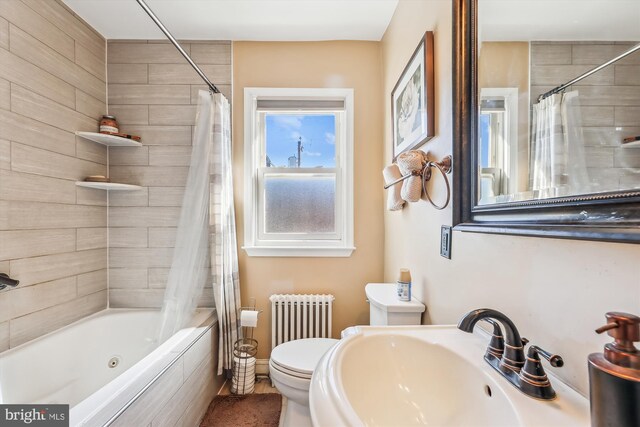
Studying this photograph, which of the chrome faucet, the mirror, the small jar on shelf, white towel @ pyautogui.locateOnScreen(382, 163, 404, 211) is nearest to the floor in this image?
white towel @ pyautogui.locateOnScreen(382, 163, 404, 211)

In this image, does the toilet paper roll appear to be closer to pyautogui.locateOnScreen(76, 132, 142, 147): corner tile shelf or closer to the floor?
the floor

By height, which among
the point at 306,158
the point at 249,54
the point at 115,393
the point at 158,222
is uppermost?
the point at 249,54

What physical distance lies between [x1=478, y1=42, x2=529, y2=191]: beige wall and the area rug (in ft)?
5.72

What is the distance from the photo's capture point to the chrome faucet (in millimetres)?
518

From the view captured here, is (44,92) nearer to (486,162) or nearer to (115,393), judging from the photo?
(115,393)

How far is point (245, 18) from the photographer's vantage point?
1.77m

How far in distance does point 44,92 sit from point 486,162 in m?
2.22

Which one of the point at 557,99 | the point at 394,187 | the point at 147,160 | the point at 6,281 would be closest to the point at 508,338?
the point at 557,99

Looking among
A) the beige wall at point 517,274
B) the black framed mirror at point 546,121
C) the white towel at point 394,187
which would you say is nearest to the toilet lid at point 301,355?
the beige wall at point 517,274

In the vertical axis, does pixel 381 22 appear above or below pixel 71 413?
above

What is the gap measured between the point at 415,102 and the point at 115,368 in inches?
93.9

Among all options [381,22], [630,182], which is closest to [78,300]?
[630,182]

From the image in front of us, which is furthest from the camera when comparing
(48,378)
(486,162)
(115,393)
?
(48,378)

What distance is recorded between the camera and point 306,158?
6.89 feet
